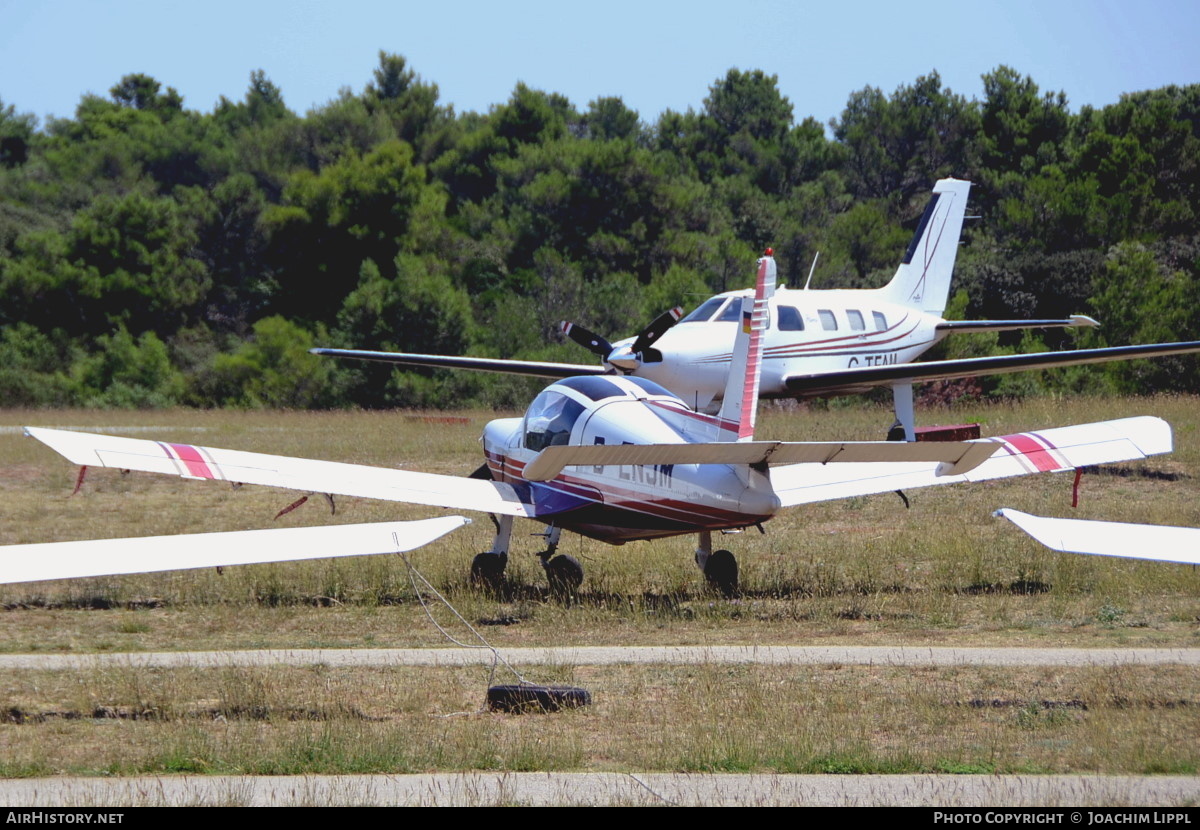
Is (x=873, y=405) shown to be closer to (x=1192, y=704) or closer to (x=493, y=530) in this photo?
(x=493, y=530)

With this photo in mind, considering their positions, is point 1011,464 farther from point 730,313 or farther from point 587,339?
point 730,313

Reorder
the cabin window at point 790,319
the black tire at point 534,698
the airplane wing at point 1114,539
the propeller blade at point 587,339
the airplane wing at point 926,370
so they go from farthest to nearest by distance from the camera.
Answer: the cabin window at point 790,319
the airplane wing at point 926,370
the propeller blade at point 587,339
the black tire at point 534,698
the airplane wing at point 1114,539

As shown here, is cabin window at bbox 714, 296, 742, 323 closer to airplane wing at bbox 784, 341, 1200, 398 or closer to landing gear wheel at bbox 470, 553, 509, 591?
airplane wing at bbox 784, 341, 1200, 398

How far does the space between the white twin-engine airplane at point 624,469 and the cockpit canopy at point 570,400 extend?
2 centimetres

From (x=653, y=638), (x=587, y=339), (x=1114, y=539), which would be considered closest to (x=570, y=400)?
(x=653, y=638)

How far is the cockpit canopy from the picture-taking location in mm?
13594

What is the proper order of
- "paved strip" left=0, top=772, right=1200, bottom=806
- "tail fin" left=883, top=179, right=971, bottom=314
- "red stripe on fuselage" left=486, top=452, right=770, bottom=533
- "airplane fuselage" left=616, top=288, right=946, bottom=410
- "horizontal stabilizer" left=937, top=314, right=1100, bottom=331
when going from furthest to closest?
"tail fin" left=883, top=179, right=971, bottom=314 < "horizontal stabilizer" left=937, top=314, right=1100, bottom=331 < "airplane fuselage" left=616, top=288, right=946, bottom=410 < "red stripe on fuselage" left=486, top=452, right=770, bottom=533 < "paved strip" left=0, top=772, right=1200, bottom=806

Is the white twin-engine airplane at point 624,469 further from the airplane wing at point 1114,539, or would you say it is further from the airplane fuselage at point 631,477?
the airplane wing at point 1114,539

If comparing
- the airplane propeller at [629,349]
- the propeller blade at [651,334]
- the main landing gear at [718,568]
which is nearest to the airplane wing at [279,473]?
the main landing gear at [718,568]

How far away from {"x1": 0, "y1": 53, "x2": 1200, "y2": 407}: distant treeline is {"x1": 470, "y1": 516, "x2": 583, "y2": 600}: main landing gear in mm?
26424

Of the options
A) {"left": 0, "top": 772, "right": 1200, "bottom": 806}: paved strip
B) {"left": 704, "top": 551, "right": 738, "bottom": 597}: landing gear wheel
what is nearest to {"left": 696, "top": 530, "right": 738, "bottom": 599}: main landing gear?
{"left": 704, "top": 551, "right": 738, "bottom": 597}: landing gear wheel

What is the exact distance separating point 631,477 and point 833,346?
39.5 feet

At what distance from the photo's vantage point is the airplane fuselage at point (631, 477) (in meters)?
12.1
